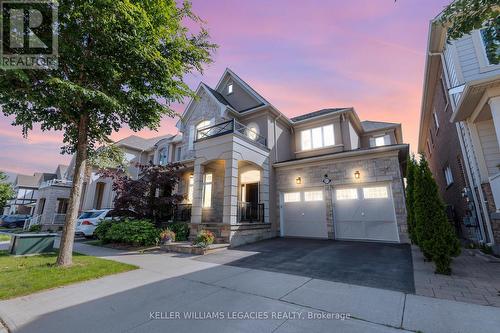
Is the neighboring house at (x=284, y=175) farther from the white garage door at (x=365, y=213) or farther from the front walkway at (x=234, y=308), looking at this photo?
the front walkway at (x=234, y=308)

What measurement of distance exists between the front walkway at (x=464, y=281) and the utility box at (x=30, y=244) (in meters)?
12.1

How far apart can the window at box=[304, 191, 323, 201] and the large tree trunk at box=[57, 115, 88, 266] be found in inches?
386

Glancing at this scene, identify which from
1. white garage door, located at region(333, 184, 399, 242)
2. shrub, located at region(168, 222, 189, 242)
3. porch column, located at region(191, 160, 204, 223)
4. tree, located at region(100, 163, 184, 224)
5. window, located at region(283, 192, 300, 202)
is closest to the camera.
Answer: white garage door, located at region(333, 184, 399, 242)

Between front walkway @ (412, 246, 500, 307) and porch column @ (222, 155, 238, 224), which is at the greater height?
porch column @ (222, 155, 238, 224)

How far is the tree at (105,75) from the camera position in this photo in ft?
19.4

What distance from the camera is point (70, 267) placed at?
20.3 ft

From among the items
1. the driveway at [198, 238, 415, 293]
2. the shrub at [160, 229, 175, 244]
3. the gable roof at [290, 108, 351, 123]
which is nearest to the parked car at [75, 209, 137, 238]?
the shrub at [160, 229, 175, 244]

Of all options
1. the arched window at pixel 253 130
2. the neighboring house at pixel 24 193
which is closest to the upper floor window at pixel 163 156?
the arched window at pixel 253 130

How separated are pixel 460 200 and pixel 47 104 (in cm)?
1610

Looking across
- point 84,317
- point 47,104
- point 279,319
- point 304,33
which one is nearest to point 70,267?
point 84,317

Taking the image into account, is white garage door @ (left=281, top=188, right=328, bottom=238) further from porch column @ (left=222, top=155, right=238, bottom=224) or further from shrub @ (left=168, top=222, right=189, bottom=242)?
shrub @ (left=168, top=222, right=189, bottom=242)

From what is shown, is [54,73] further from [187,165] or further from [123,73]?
[187,165]

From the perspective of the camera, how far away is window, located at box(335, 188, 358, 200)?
421 inches

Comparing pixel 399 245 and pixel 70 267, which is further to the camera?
pixel 399 245
